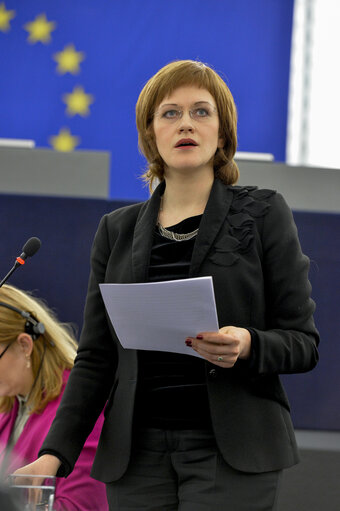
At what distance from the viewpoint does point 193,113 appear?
1.38 meters

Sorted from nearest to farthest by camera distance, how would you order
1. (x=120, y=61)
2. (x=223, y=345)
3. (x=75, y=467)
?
1. (x=223, y=345)
2. (x=75, y=467)
3. (x=120, y=61)

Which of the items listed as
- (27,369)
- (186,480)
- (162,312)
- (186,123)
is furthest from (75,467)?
(186,123)

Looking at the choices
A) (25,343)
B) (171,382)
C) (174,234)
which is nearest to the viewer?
(171,382)

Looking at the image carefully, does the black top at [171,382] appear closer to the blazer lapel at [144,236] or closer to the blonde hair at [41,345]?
the blazer lapel at [144,236]

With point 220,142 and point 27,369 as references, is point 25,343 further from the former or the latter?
point 220,142

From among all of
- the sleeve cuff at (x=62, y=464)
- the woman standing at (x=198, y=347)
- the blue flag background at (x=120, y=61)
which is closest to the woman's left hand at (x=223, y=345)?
the woman standing at (x=198, y=347)

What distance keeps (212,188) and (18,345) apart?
84cm

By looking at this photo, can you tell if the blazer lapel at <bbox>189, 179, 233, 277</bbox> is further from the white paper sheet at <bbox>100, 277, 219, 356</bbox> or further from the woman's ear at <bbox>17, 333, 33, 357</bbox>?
the woman's ear at <bbox>17, 333, 33, 357</bbox>

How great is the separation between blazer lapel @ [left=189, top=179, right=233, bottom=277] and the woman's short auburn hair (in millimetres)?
73

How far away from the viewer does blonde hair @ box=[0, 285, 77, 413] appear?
194 centimetres

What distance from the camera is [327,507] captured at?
1.89 meters

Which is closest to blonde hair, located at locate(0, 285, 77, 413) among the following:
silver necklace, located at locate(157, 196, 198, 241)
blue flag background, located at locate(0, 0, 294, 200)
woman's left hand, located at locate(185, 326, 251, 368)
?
silver necklace, located at locate(157, 196, 198, 241)

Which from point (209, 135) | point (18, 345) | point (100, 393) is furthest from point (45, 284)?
point (209, 135)

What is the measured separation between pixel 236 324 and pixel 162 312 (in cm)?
14
